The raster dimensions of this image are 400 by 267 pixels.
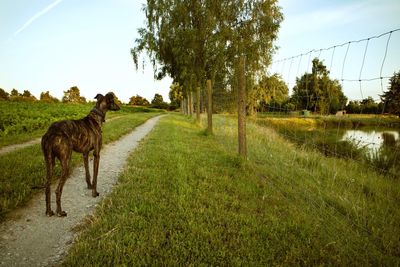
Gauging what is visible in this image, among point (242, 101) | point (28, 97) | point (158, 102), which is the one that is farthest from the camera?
point (158, 102)

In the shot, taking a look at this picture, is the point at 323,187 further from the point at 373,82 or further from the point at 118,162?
the point at 118,162

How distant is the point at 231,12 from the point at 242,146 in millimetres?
3949

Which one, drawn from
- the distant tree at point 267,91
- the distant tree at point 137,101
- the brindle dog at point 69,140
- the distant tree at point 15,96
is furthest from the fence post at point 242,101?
the distant tree at point 137,101

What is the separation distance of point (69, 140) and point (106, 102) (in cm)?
139

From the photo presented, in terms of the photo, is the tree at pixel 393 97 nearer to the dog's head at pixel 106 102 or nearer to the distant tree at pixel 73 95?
the dog's head at pixel 106 102

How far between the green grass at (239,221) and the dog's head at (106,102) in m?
1.64

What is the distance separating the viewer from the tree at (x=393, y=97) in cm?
367

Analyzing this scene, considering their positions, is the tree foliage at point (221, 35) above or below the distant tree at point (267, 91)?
above

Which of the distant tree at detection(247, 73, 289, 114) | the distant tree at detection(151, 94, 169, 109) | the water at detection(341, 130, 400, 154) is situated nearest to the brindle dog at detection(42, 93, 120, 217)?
the water at detection(341, 130, 400, 154)

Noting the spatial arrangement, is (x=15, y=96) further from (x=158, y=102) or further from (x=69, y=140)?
(x=69, y=140)

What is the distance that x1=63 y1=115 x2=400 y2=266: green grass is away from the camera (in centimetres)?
280

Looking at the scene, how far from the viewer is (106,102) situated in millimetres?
4914

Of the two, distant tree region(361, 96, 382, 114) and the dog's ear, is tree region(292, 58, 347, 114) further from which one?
the dog's ear

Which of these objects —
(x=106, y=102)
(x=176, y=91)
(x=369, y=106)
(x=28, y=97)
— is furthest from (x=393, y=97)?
(x=28, y=97)
